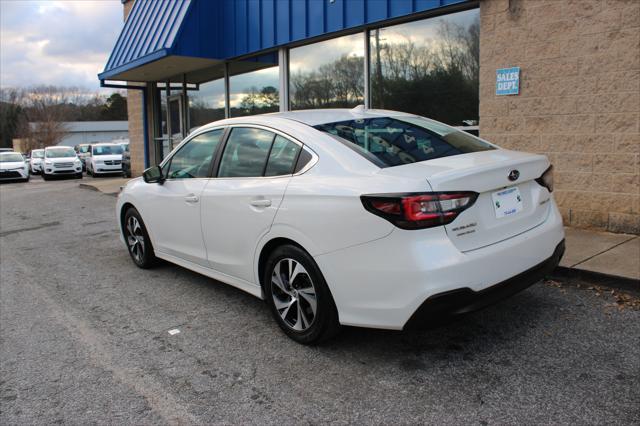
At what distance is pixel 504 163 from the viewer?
11.3 ft

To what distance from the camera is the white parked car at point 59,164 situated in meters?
24.2

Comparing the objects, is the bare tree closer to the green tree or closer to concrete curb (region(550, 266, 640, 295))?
the green tree

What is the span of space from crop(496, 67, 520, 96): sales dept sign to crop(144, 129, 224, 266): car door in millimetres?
4062

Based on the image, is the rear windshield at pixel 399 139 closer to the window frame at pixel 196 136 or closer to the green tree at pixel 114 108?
the window frame at pixel 196 136

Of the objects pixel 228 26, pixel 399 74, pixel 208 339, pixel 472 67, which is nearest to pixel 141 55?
pixel 228 26

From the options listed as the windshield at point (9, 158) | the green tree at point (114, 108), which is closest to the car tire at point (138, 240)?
the windshield at point (9, 158)

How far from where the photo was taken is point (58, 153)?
1000 inches

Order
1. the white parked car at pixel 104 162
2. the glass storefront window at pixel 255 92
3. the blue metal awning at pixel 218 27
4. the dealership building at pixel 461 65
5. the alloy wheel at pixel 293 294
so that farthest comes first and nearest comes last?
the white parked car at pixel 104 162 → the glass storefront window at pixel 255 92 → the blue metal awning at pixel 218 27 → the dealership building at pixel 461 65 → the alloy wheel at pixel 293 294

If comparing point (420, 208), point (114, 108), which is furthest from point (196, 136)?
point (114, 108)

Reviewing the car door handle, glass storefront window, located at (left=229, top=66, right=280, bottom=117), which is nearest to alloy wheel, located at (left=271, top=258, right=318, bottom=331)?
the car door handle

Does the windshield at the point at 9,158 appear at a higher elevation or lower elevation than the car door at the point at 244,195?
higher

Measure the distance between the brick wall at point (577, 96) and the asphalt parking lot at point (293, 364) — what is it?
2040 mm

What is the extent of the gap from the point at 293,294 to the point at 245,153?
Result: 50.7 inches

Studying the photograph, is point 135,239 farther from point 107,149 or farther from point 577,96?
point 107,149
